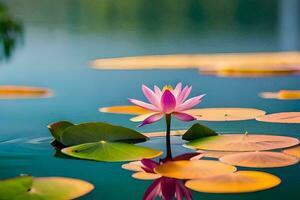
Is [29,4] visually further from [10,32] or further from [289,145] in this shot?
[289,145]

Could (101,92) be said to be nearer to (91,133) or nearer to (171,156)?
(91,133)

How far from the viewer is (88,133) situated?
1.10 meters

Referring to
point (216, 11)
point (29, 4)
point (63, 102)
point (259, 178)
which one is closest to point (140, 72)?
point (63, 102)

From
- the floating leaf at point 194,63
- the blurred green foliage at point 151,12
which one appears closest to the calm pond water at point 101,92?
the floating leaf at point 194,63

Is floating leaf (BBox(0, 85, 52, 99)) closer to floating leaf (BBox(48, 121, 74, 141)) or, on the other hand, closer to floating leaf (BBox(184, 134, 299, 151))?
floating leaf (BBox(48, 121, 74, 141))

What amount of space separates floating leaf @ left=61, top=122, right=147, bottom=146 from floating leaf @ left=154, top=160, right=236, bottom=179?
7.2 inches

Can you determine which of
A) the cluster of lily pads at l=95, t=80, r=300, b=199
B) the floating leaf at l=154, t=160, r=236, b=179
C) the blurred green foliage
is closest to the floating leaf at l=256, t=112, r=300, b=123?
the cluster of lily pads at l=95, t=80, r=300, b=199

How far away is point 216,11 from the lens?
8.61 meters

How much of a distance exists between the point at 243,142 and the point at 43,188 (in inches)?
14.6

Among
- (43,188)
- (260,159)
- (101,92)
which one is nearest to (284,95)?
(101,92)

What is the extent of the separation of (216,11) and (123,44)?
442 cm

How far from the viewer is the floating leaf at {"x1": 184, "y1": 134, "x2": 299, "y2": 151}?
1035 millimetres

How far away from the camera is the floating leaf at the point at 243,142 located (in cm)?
104

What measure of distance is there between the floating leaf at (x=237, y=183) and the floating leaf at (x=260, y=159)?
5cm
